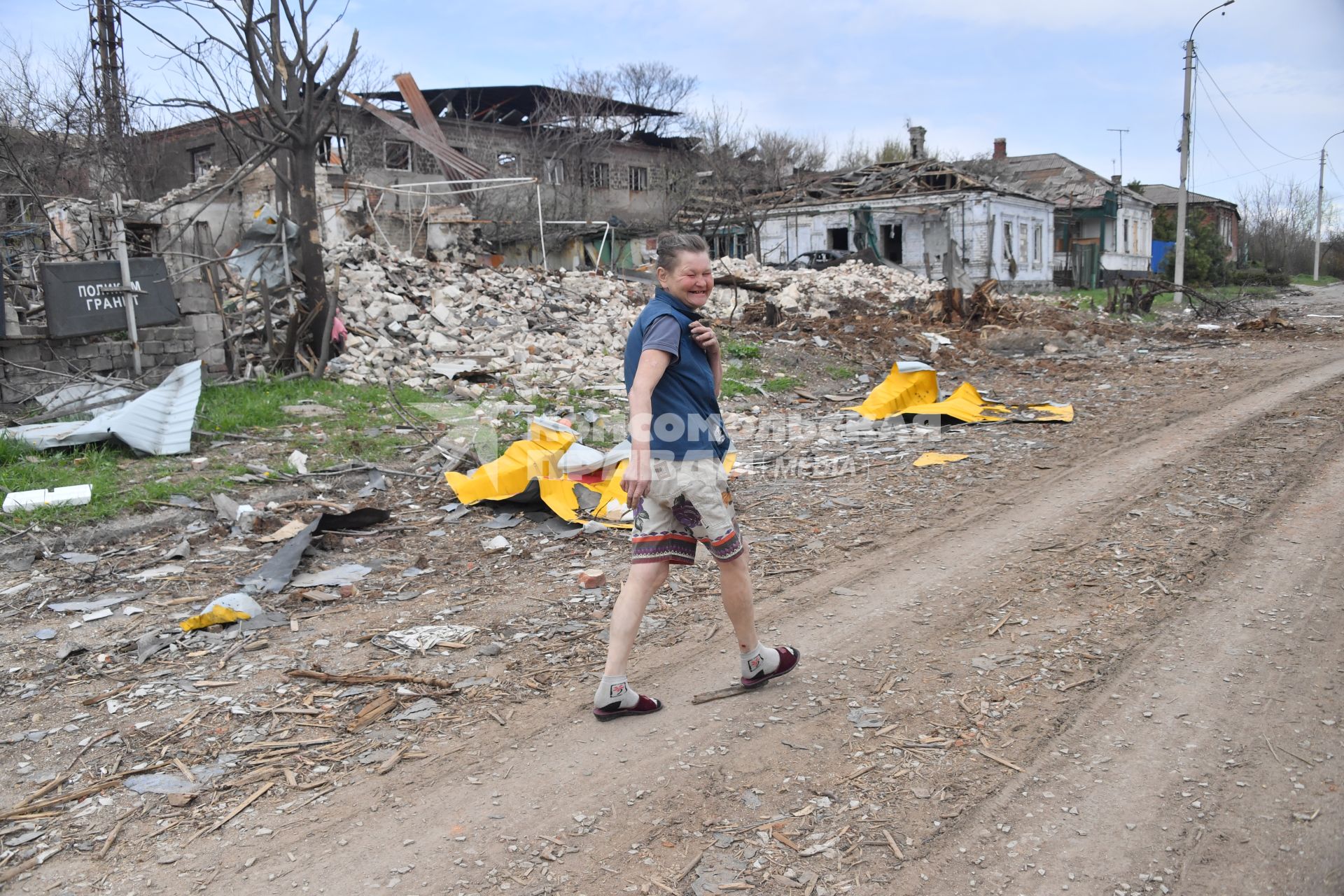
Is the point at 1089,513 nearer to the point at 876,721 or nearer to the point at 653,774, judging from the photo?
the point at 876,721

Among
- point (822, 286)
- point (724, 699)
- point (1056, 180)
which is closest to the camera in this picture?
point (724, 699)

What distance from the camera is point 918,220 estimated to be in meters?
32.5

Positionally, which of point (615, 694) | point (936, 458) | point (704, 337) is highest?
point (704, 337)

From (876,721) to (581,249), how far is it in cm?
2849

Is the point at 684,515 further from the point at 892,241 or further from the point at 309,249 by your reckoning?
the point at 892,241

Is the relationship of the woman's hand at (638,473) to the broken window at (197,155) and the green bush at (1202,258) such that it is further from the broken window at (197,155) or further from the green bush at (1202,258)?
the green bush at (1202,258)

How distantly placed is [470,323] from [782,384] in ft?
17.4

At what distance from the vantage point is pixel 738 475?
7414mm

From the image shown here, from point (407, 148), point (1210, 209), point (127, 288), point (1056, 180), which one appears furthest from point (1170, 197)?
point (127, 288)

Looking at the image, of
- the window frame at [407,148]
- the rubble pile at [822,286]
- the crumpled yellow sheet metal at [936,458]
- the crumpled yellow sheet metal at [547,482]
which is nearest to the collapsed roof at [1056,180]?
the rubble pile at [822,286]

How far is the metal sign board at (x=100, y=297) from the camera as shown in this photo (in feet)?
29.0

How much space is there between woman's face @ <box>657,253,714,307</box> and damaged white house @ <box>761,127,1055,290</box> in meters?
28.5

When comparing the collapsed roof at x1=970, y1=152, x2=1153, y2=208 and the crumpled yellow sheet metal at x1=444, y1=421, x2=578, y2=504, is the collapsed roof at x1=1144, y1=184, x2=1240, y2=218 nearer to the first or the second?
the collapsed roof at x1=970, y1=152, x2=1153, y2=208

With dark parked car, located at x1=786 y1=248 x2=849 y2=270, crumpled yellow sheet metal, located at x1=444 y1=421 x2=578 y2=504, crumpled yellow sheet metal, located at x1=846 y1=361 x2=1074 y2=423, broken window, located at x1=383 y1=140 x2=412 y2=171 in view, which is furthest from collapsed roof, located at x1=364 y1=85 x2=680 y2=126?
crumpled yellow sheet metal, located at x1=444 y1=421 x2=578 y2=504
